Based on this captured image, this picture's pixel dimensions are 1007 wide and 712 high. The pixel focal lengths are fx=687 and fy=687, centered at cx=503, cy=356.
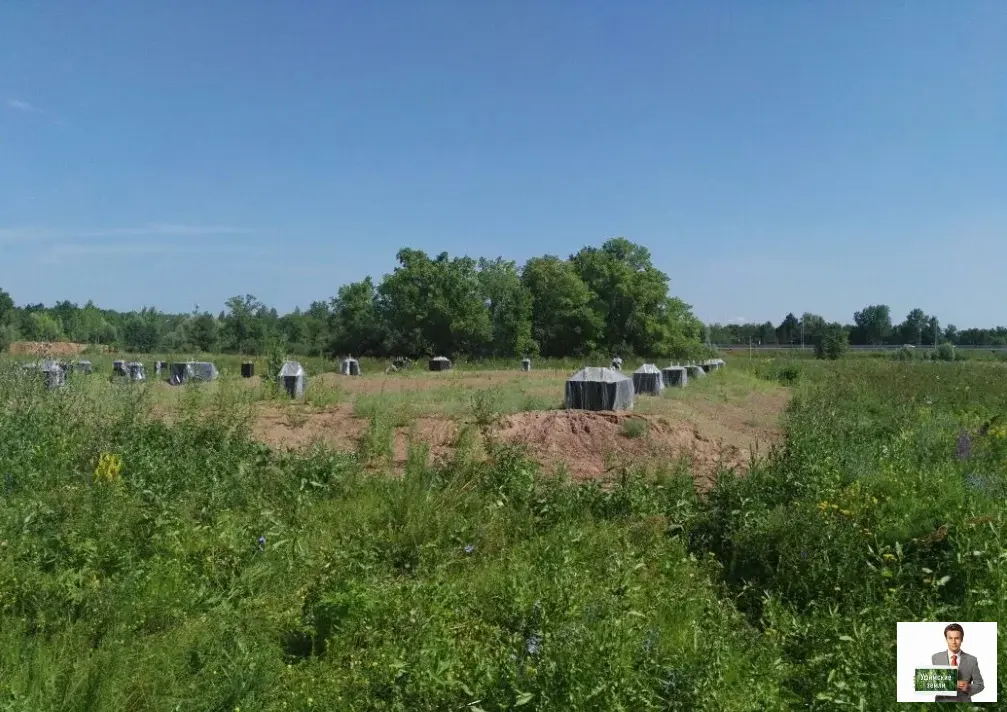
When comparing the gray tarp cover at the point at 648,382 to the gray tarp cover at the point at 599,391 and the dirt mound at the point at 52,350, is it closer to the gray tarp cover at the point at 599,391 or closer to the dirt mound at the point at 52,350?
the gray tarp cover at the point at 599,391

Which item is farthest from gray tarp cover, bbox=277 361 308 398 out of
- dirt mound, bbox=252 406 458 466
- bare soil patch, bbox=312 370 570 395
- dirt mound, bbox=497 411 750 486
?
dirt mound, bbox=497 411 750 486

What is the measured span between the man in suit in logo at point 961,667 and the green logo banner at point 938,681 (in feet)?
0.09

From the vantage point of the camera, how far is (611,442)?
7625 mm

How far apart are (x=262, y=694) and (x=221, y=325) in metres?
45.5

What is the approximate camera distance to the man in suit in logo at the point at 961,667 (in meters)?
3.03

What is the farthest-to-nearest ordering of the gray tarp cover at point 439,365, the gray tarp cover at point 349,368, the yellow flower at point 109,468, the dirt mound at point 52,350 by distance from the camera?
the gray tarp cover at point 439,365 < the gray tarp cover at point 349,368 < the dirt mound at point 52,350 < the yellow flower at point 109,468

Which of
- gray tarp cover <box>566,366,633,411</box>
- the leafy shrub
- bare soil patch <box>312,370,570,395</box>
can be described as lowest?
bare soil patch <box>312,370,570,395</box>

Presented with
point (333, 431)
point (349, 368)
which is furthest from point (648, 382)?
point (349, 368)

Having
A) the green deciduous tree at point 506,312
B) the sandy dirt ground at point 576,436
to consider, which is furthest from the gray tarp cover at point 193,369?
the green deciduous tree at point 506,312

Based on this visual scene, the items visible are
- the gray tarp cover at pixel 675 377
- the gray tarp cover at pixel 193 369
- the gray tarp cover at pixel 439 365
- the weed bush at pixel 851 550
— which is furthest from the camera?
the gray tarp cover at pixel 439 365

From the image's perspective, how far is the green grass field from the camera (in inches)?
125

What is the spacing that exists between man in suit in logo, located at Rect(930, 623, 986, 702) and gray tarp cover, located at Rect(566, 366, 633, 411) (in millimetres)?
6280

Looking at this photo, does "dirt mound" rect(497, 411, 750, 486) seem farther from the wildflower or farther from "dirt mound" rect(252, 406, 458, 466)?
the wildflower

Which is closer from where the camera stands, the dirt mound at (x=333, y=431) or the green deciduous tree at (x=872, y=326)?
the dirt mound at (x=333, y=431)
